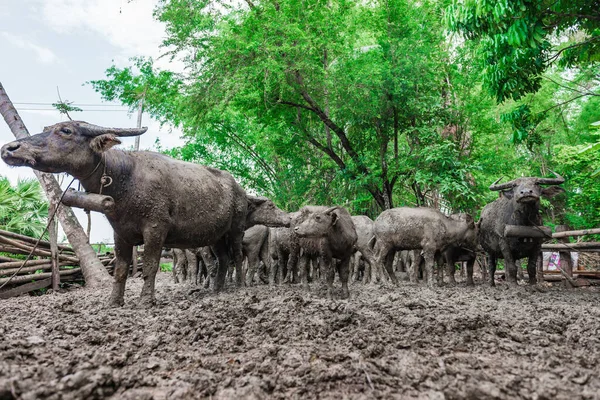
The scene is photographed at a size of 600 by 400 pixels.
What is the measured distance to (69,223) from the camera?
9.30 m

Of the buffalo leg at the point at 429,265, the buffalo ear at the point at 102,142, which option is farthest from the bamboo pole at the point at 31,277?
the buffalo leg at the point at 429,265

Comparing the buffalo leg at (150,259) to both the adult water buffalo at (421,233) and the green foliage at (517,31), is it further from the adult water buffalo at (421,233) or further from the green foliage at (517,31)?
the adult water buffalo at (421,233)

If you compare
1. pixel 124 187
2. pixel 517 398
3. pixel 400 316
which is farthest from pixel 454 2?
pixel 517 398

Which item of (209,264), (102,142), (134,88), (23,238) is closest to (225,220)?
(102,142)

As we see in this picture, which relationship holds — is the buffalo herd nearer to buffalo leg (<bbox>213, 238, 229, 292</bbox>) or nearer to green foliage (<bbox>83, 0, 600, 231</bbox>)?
buffalo leg (<bbox>213, 238, 229, 292</bbox>)

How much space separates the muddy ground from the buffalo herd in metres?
1.34

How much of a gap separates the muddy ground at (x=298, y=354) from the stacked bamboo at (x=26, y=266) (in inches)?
153

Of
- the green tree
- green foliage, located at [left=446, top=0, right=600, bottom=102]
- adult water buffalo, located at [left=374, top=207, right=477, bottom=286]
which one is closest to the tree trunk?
the green tree

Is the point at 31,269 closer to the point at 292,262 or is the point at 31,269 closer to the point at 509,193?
the point at 292,262

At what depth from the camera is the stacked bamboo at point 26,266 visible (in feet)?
25.1

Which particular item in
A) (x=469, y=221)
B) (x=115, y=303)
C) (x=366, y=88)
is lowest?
(x=115, y=303)

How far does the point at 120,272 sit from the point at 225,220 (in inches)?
70.4

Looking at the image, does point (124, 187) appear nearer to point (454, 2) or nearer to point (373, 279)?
point (454, 2)

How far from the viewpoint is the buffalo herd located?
4848mm
